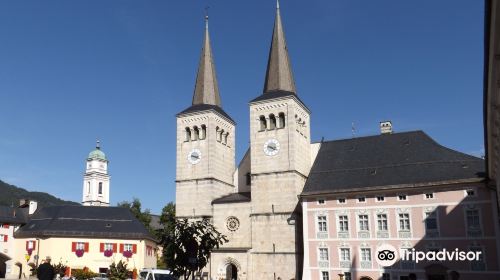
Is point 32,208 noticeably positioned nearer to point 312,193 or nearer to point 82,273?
point 82,273

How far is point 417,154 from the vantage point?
A: 149ft

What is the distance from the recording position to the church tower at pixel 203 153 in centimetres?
5309

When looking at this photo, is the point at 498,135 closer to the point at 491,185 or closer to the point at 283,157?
the point at 491,185

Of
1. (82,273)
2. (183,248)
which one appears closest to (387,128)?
(183,248)

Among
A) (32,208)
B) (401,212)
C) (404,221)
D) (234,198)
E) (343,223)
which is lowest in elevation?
(343,223)

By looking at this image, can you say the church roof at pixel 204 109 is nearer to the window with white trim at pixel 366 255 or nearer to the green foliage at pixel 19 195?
the window with white trim at pixel 366 255

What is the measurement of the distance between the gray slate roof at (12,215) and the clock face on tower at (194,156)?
26.8 metres

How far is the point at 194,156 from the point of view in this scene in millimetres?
54781

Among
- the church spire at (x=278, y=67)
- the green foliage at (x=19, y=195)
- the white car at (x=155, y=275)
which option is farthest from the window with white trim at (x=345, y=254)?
the green foliage at (x=19, y=195)

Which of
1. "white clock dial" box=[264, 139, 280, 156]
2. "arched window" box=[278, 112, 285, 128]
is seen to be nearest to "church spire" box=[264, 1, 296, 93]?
"arched window" box=[278, 112, 285, 128]

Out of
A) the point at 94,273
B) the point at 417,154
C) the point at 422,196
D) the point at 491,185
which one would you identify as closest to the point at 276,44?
the point at 417,154

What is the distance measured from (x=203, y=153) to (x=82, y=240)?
19.7m

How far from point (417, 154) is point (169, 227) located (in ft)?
80.0

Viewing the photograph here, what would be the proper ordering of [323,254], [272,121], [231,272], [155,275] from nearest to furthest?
[155,275] < [323,254] < [231,272] < [272,121]
